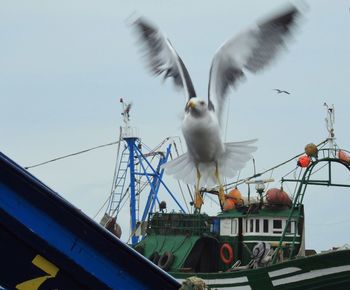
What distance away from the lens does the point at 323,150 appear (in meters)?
16.0

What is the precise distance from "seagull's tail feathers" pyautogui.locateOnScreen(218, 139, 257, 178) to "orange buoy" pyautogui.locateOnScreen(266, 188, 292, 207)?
10.6ft

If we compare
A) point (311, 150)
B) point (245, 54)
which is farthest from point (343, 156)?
point (245, 54)

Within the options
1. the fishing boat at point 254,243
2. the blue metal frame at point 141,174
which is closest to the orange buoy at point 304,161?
the fishing boat at point 254,243

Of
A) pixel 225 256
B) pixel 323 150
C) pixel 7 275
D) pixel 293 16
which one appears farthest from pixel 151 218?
pixel 7 275

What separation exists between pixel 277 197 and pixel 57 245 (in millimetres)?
14085

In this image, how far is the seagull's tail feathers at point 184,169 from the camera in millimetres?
13914

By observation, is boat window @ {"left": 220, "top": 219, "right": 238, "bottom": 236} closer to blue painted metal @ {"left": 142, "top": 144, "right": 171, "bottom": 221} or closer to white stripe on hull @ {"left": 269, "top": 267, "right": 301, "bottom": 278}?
white stripe on hull @ {"left": 269, "top": 267, "right": 301, "bottom": 278}

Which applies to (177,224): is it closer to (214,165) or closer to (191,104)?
(214,165)

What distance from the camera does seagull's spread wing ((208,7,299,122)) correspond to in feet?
42.0

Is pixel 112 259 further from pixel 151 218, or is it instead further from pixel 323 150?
pixel 151 218

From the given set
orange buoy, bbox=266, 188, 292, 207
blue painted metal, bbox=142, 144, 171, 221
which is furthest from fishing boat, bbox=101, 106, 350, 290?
blue painted metal, bbox=142, 144, 171, 221

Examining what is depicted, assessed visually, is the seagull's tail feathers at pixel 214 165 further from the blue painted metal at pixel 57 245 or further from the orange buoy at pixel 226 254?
the blue painted metal at pixel 57 245

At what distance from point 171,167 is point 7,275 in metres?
11.0

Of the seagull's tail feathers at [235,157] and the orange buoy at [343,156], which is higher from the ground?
the orange buoy at [343,156]
